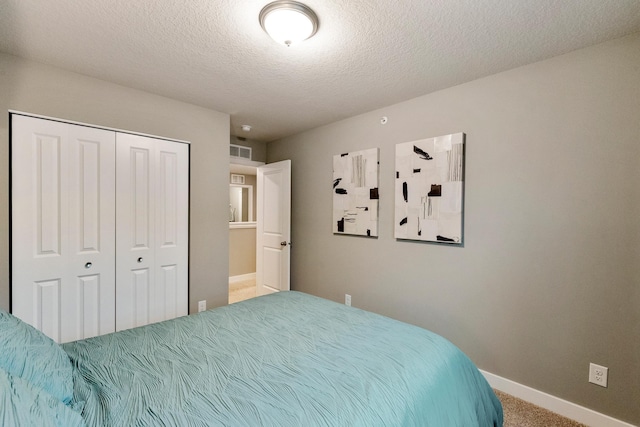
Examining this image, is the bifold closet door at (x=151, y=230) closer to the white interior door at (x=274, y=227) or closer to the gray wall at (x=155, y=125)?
the gray wall at (x=155, y=125)

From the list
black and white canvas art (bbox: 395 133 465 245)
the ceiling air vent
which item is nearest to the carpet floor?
black and white canvas art (bbox: 395 133 465 245)

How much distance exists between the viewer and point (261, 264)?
171 inches

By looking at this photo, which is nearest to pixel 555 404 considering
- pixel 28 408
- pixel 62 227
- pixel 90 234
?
pixel 28 408

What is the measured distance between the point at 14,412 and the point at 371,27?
85.1 inches

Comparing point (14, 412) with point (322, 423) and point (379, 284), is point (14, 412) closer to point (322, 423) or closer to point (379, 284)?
point (322, 423)

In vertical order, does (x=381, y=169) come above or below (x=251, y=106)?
below

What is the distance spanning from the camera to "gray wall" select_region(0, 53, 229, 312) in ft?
6.63

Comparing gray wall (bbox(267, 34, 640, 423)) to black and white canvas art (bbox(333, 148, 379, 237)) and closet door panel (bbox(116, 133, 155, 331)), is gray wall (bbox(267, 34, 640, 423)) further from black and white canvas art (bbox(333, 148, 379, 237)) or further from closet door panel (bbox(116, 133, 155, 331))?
closet door panel (bbox(116, 133, 155, 331))

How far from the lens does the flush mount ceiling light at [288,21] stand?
1521 millimetres

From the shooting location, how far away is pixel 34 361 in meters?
0.93

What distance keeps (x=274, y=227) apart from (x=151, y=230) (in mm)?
1752

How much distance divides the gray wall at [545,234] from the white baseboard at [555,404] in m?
0.04

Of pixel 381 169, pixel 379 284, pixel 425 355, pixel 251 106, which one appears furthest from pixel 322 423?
pixel 251 106

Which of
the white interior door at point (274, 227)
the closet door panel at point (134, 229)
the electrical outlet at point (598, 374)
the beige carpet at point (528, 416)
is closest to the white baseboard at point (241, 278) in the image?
the white interior door at point (274, 227)
